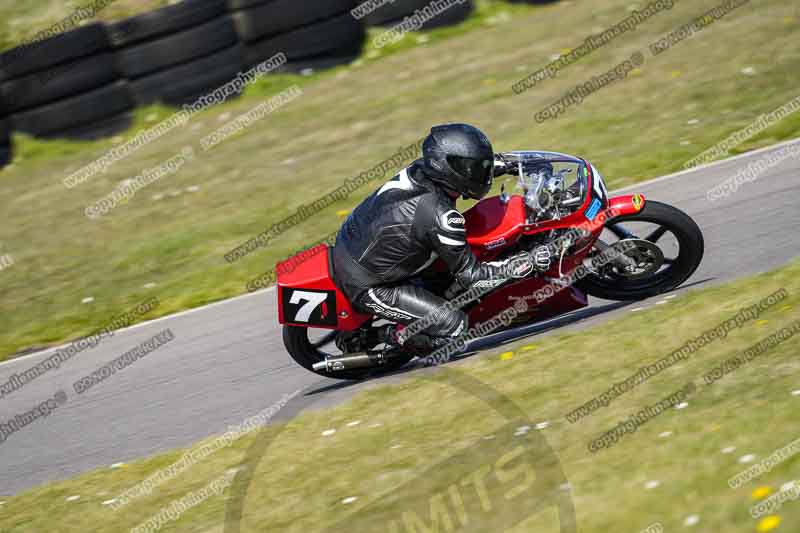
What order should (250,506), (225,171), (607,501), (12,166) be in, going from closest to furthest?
(607,501) → (250,506) → (225,171) → (12,166)

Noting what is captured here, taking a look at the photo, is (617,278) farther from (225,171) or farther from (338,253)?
(225,171)

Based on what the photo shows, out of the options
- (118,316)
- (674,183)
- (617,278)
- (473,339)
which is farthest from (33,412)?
(674,183)

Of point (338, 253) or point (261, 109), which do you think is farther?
point (261, 109)

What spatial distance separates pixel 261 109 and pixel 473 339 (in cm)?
890

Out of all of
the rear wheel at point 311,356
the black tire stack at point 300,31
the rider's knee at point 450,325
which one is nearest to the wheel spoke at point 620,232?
the rider's knee at point 450,325

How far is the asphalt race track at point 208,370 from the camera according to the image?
753 cm

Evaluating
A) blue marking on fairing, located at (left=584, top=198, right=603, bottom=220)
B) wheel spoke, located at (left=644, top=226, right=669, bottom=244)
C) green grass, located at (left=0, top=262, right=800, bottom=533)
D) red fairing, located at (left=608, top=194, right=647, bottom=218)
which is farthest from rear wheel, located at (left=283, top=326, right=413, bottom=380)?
wheel spoke, located at (left=644, top=226, right=669, bottom=244)

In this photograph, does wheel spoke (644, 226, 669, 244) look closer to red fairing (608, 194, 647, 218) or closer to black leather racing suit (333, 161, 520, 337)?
red fairing (608, 194, 647, 218)

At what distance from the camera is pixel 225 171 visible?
44.4ft

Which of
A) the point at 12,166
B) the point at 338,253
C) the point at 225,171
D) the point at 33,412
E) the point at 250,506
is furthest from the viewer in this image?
the point at 12,166

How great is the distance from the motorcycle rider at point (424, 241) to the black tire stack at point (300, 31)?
8.67 metres

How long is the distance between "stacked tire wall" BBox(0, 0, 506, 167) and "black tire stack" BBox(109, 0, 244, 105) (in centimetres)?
2

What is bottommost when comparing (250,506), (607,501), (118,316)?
(118,316)

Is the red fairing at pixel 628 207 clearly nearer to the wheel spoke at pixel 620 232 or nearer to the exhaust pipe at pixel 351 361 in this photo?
the wheel spoke at pixel 620 232
